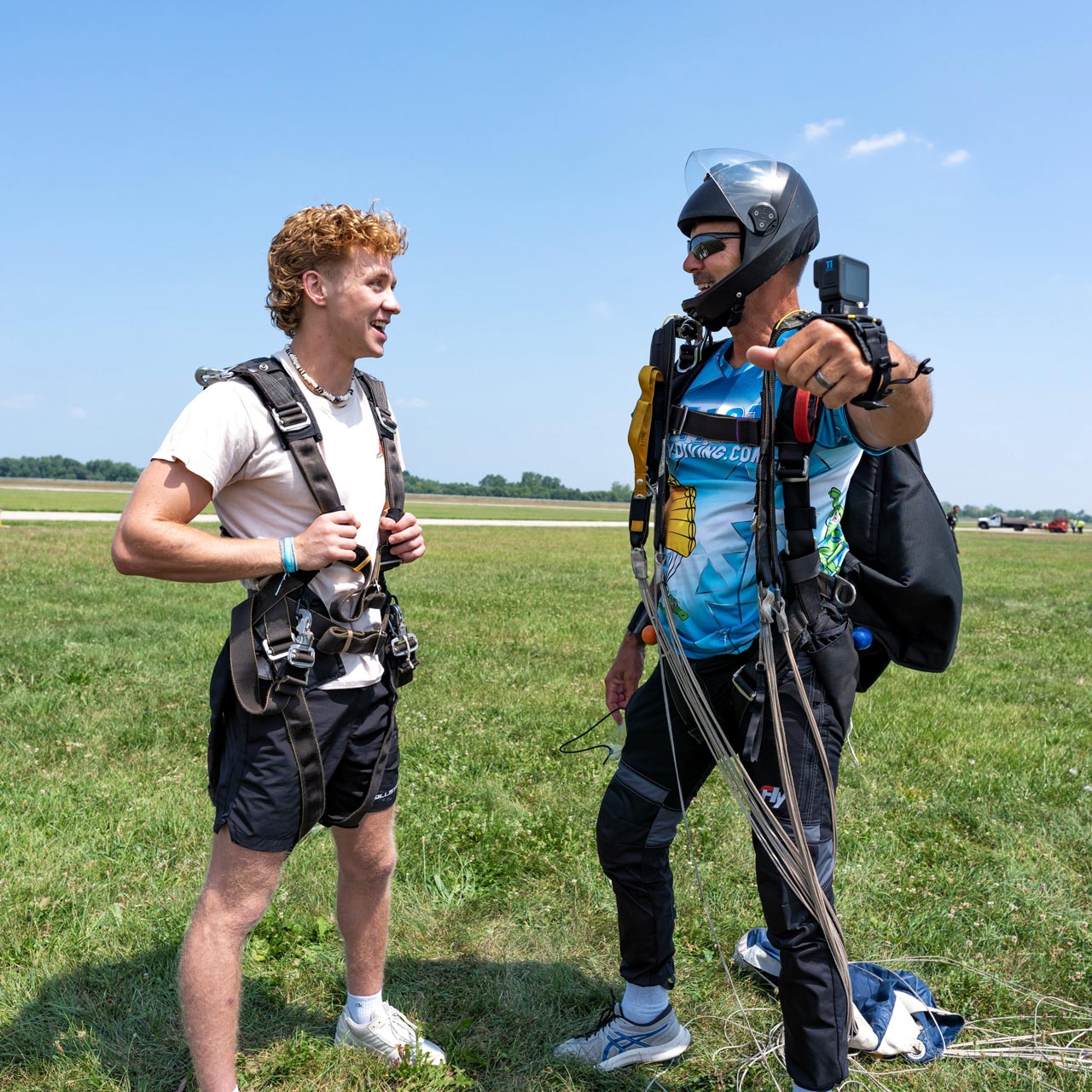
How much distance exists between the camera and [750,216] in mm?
2887

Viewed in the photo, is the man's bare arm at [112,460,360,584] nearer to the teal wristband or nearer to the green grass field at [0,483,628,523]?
the teal wristband

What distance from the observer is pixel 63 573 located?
1472cm

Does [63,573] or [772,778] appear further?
[63,573]

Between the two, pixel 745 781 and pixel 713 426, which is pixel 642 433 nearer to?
pixel 713 426

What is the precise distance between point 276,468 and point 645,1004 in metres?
2.37

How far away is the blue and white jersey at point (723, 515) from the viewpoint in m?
2.89

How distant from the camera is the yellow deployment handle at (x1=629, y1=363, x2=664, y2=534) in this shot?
316cm

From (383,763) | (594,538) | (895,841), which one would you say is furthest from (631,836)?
(594,538)

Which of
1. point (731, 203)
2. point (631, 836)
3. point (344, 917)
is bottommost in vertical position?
point (344, 917)

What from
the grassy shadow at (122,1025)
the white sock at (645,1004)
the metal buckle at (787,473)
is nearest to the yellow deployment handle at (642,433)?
the metal buckle at (787,473)

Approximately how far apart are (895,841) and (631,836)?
2.57m

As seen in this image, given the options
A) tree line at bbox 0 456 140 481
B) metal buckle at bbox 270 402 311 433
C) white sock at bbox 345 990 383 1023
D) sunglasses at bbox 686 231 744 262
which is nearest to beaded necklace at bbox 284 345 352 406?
metal buckle at bbox 270 402 311 433

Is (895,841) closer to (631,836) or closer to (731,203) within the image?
(631,836)

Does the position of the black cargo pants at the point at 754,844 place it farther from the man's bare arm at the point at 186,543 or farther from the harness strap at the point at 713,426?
the man's bare arm at the point at 186,543
